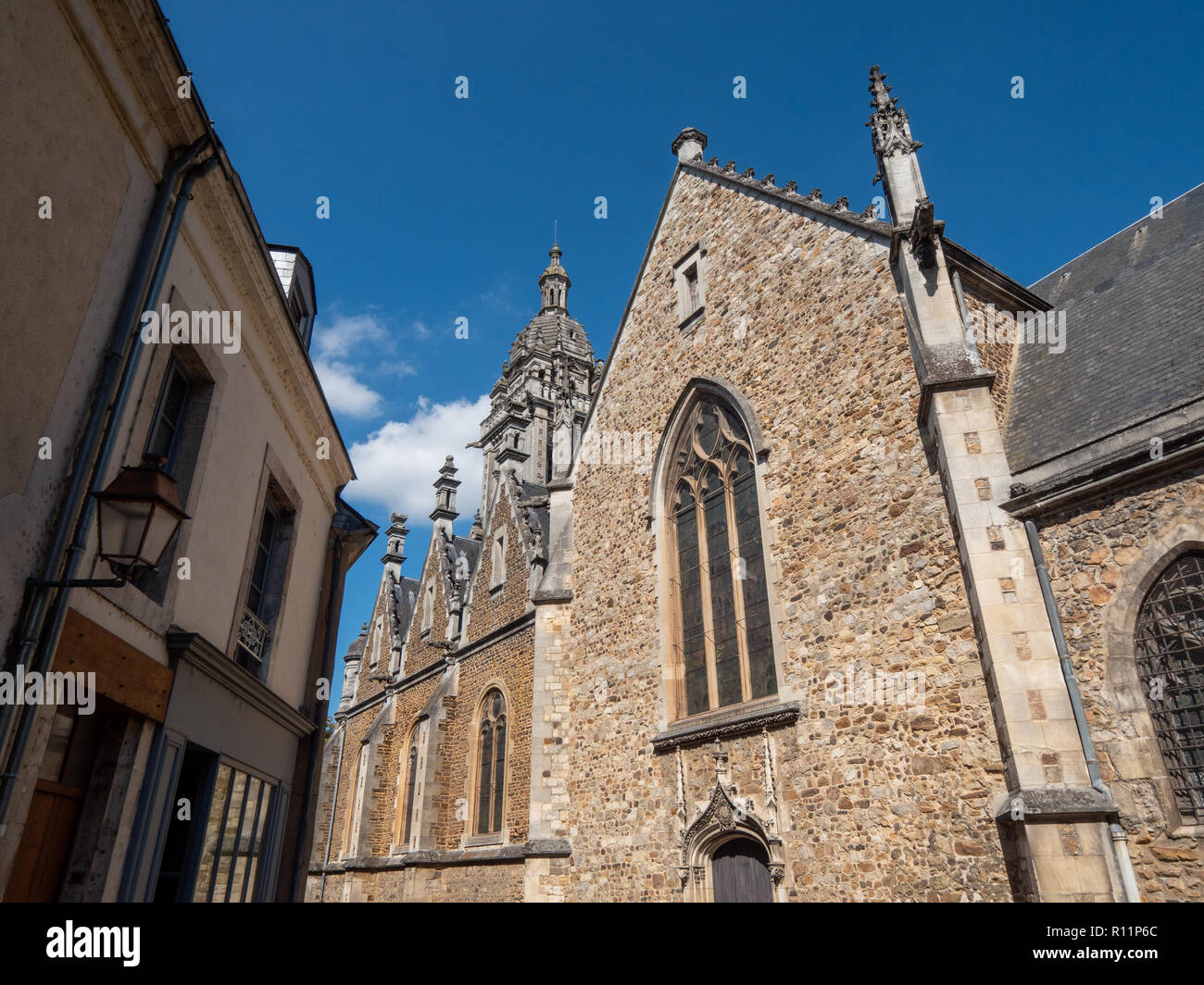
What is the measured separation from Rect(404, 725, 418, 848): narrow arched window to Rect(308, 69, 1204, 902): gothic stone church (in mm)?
3490

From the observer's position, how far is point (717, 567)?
462 inches

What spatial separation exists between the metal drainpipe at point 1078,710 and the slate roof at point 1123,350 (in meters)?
0.97

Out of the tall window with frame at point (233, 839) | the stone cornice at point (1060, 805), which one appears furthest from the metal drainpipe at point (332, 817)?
the stone cornice at point (1060, 805)

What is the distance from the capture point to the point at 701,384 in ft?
42.0

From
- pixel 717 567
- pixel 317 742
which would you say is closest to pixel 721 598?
pixel 717 567

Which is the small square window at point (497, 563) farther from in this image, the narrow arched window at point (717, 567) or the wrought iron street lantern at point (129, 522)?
the wrought iron street lantern at point (129, 522)

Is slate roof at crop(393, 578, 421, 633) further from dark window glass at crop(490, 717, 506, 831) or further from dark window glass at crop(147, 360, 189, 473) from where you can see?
dark window glass at crop(147, 360, 189, 473)

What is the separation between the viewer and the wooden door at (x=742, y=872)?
9.52 meters

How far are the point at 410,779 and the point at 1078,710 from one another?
18.4 meters

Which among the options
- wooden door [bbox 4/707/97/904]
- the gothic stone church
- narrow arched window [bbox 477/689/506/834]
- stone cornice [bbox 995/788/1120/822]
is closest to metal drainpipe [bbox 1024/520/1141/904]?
the gothic stone church

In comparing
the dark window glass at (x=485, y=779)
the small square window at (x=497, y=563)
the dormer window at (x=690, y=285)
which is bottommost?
the dark window glass at (x=485, y=779)

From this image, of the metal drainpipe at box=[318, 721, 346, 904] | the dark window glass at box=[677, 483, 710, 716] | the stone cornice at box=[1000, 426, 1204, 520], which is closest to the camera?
the stone cornice at box=[1000, 426, 1204, 520]

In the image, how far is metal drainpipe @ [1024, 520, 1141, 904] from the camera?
6195 millimetres

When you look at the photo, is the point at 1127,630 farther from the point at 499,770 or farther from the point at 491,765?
the point at 491,765
